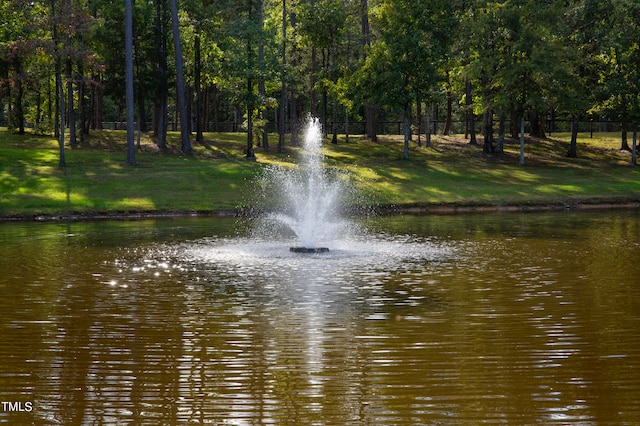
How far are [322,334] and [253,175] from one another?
103 ft

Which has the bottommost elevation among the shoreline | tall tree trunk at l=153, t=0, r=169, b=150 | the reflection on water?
the shoreline

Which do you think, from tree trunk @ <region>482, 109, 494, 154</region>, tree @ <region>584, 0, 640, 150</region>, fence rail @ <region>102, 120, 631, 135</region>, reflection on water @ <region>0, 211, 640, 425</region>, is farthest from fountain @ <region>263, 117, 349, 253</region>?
tree @ <region>584, 0, 640, 150</region>

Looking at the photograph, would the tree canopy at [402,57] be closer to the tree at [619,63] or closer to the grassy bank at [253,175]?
the tree at [619,63]

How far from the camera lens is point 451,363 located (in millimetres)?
11133

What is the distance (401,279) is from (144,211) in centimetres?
1953

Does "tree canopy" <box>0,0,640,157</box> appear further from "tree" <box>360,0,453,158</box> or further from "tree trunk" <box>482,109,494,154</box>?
"tree trunk" <box>482,109,494,154</box>

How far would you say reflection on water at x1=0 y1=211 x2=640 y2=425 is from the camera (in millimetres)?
9406

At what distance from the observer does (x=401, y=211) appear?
37.3 m

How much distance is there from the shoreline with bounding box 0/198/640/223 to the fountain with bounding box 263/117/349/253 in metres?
1.99

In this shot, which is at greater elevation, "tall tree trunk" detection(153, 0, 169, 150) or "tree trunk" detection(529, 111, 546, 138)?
"tall tree trunk" detection(153, 0, 169, 150)

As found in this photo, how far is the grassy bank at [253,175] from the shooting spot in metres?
37.5

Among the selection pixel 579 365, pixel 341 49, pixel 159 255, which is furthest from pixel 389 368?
pixel 341 49

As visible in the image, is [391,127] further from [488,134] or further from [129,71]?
[129,71]

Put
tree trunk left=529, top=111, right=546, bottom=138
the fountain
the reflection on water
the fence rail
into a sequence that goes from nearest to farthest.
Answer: the reflection on water
the fountain
tree trunk left=529, top=111, right=546, bottom=138
the fence rail
